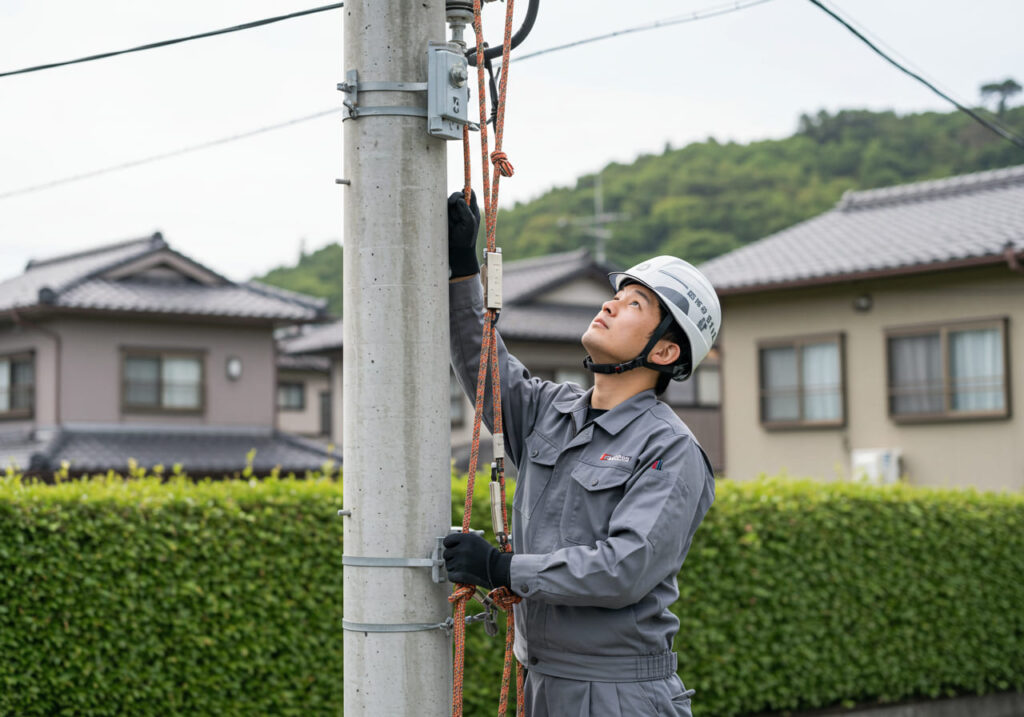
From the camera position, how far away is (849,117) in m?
39.6

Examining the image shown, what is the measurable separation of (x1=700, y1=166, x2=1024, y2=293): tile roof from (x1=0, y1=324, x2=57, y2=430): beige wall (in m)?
13.5

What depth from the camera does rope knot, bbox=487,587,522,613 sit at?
2.73 meters

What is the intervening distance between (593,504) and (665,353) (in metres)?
0.51

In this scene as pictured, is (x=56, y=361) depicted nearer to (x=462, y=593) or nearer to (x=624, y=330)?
(x=624, y=330)

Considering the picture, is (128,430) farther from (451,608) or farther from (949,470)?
(451,608)

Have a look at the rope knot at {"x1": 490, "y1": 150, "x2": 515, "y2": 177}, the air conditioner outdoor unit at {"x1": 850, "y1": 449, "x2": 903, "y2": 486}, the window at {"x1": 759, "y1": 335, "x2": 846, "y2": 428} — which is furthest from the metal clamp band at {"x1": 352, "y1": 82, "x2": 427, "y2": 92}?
the window at {"x1": 759, "y1": 335, "x2": 846, "y2": 428}

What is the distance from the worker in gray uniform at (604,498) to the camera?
2.64m

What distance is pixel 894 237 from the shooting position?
1809cm

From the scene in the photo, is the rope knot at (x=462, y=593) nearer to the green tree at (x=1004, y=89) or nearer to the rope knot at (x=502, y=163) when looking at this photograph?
the rope knot at (x=502, y=163)

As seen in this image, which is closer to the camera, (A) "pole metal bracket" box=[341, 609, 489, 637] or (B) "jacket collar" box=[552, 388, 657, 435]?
(A) "pole metal bracket" box=[341, 609, 489, 637]

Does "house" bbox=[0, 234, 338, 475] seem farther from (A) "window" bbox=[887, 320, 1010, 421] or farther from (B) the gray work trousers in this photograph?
(B) the gray work trousers

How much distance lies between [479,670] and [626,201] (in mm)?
40223

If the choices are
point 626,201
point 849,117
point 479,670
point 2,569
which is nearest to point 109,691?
point 2,569

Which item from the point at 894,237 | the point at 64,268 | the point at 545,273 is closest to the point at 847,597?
the point at 894,237
